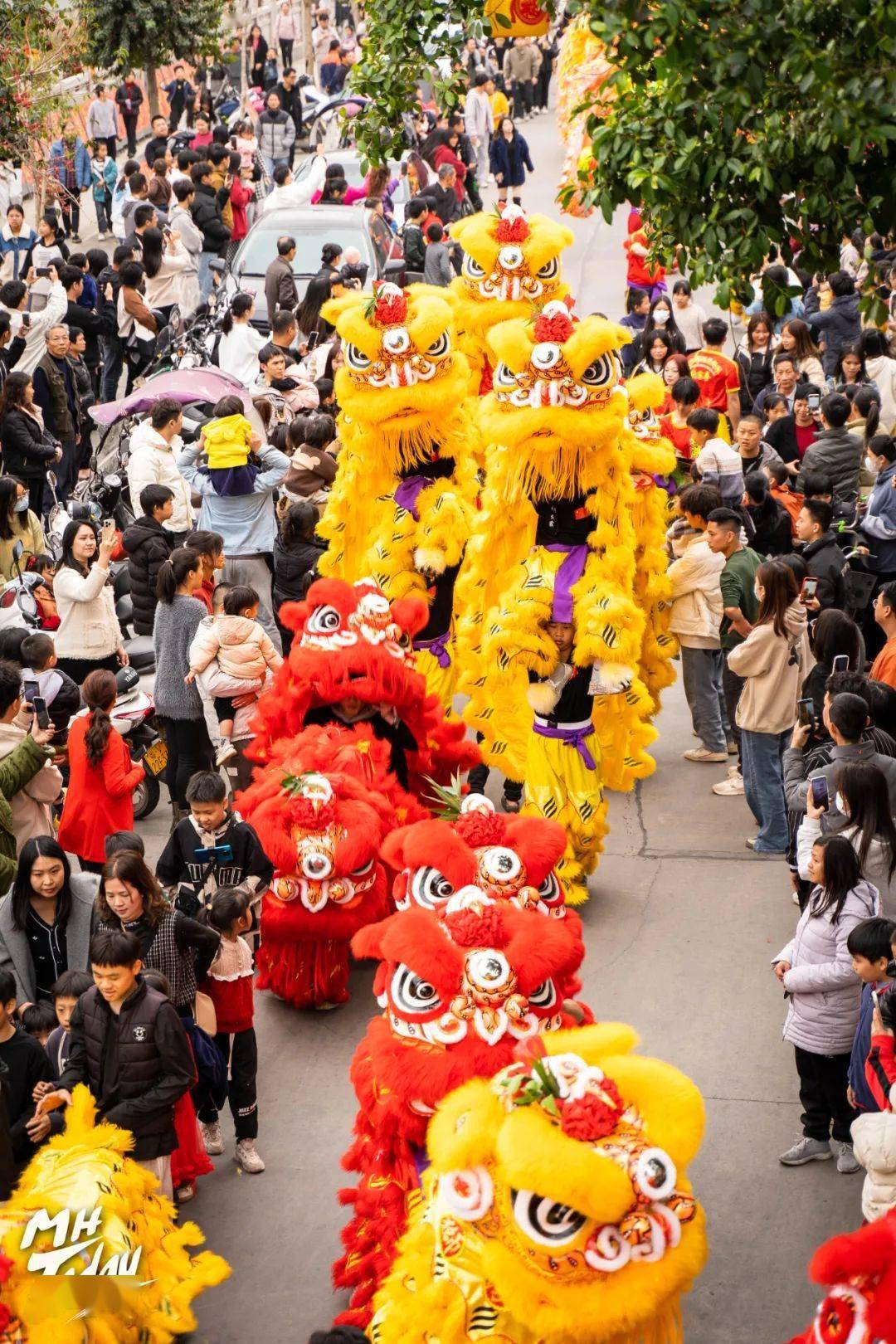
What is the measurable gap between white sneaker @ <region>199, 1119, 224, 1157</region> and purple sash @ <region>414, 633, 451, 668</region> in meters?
3.47

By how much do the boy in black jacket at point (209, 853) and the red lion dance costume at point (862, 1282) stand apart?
3.21m

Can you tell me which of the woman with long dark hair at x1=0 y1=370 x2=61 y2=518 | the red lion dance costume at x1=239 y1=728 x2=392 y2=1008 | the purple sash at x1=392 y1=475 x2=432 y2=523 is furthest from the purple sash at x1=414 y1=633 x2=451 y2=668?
the woman with long dark hair at x1=0 y1=370 x2=61 y2=518

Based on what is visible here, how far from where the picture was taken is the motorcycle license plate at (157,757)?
368 inches

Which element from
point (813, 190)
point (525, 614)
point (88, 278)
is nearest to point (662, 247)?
point (813, 190)

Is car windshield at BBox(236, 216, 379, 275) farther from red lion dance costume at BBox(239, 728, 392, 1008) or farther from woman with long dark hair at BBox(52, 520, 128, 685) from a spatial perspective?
red lion dance costume at BBox(239, 728, 392, 1008)

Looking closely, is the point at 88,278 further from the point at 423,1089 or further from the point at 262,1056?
the point at 423,1089

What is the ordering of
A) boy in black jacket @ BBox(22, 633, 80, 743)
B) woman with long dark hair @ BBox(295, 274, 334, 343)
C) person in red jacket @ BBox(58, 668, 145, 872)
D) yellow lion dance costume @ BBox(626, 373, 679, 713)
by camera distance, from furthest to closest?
woman with long dark hair @ BBox(295, 274, 334, 343) < yellow lion dance costume @ BBox(626, 373, 679, 713) < boy in black jacket @ BBox(22, 633, 80, 743) < person in red jacket @ BBox(58, 668, 145, 872)

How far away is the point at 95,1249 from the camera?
497cm

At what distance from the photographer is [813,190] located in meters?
5.89

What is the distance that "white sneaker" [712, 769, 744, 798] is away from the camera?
32.0 ft

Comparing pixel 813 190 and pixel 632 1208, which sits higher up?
pixel 813 190

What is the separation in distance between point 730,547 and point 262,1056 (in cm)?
368

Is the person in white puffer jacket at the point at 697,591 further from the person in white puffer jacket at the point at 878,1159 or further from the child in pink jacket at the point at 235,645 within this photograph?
the person in white puffer jacket at the point at 878,1159

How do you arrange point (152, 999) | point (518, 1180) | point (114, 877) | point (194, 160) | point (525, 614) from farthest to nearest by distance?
1. point (194, 160)
2. point (525, 614)
3. point (114, 877)
4. point (152, 999)
5. point (518, 1180)
